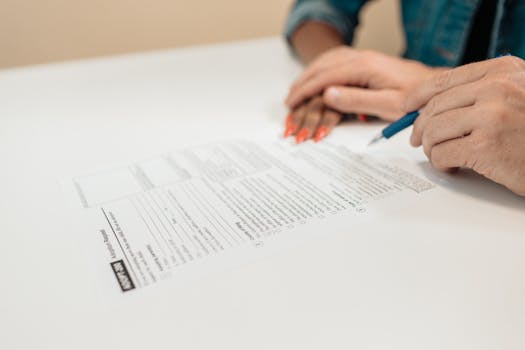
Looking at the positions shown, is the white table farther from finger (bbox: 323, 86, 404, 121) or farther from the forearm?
the forearm

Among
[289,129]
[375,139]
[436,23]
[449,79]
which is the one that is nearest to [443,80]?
[449,79]

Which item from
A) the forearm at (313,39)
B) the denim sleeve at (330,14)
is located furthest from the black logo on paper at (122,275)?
the denim sleeve at (330,14)

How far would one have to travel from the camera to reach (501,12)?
0.72m

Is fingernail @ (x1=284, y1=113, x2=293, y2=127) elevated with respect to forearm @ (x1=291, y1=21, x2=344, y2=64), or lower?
lower

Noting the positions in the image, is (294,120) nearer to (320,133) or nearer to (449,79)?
(320,133)

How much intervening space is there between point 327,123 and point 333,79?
3.2 inches

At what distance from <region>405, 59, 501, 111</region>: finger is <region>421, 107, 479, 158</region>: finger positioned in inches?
1.6

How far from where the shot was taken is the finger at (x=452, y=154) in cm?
42

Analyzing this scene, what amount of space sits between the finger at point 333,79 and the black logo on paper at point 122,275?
42 centimetres

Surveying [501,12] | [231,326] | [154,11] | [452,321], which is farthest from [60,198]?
[154,11]

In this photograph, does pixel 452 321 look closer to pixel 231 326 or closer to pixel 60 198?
pixel 231 326

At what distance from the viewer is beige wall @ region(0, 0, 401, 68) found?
110 centimetres

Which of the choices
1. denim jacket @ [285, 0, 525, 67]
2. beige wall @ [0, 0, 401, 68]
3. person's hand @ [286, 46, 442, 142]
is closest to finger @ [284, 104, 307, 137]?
person's hand @ [286, 46, 442, 142]

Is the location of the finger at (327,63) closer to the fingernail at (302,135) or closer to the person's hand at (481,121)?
the fingernail at (302,135)
